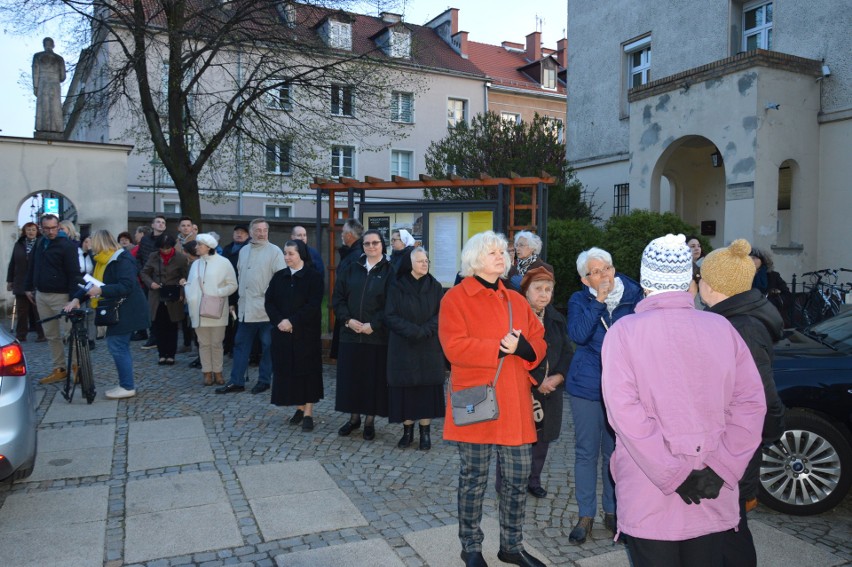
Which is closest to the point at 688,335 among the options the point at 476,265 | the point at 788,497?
the point at 476,265

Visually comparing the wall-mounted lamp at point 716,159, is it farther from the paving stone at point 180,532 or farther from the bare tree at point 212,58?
the paving stone at point 180,532

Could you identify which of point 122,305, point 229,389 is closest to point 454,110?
point 229,389

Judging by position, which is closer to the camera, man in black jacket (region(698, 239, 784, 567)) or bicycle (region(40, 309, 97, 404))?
man in black jacket (region(698, 239, 784, 567))

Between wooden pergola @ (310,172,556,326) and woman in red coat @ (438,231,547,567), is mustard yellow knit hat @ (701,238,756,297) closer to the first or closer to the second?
woman in red coat @ (438,231,547,567)

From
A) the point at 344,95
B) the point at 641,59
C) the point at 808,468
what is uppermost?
the point at 641,59

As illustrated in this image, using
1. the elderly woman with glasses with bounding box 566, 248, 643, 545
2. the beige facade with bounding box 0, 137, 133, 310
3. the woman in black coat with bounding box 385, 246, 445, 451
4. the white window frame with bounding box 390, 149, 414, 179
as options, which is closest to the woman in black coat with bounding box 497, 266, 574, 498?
the elderly woman with glasses with bounding box 566, 248, 643, 545

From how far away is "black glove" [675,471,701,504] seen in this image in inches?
97.7

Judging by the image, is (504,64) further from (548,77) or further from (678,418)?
(678,418)

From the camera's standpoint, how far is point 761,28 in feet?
52.1

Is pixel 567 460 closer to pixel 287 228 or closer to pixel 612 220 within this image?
pixel 612 220

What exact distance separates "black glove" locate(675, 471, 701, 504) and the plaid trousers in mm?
1383

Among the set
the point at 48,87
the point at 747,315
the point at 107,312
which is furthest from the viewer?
the point at 48,87

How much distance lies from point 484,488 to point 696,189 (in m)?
15.9

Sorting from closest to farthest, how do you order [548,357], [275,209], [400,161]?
[548,357] → [275,209] → [400,161]
